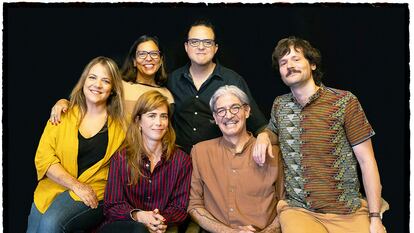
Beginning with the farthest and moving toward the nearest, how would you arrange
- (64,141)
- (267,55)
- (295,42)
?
(267,55) < (64,141) < (295,42)

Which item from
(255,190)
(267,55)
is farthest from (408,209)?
(267,55)

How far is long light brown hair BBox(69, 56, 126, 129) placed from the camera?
2910 mm

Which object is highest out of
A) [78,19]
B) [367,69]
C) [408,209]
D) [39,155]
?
[78,19]

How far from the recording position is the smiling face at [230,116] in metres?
2.67

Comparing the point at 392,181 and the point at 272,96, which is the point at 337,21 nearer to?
the point at 272,96

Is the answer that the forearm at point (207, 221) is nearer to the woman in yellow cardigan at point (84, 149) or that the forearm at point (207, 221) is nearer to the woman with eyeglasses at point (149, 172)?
the woman with eyeglasses at point (149, 172)

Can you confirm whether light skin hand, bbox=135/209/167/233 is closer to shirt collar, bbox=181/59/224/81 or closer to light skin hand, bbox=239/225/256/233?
light skin hand, bbox=239/225/256/233

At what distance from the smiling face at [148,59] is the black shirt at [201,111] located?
208mm

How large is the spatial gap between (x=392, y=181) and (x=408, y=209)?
217 mm

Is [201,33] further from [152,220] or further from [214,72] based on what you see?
[152,220]

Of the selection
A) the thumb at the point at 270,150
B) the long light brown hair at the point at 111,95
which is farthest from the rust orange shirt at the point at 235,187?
the long light brown hair at the point at 111,95

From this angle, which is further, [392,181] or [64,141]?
[392,181]

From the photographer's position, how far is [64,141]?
9.34 feet

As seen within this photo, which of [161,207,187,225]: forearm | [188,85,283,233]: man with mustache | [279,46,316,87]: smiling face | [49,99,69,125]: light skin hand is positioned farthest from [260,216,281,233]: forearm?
[49,99,69,125]: light skin hand
